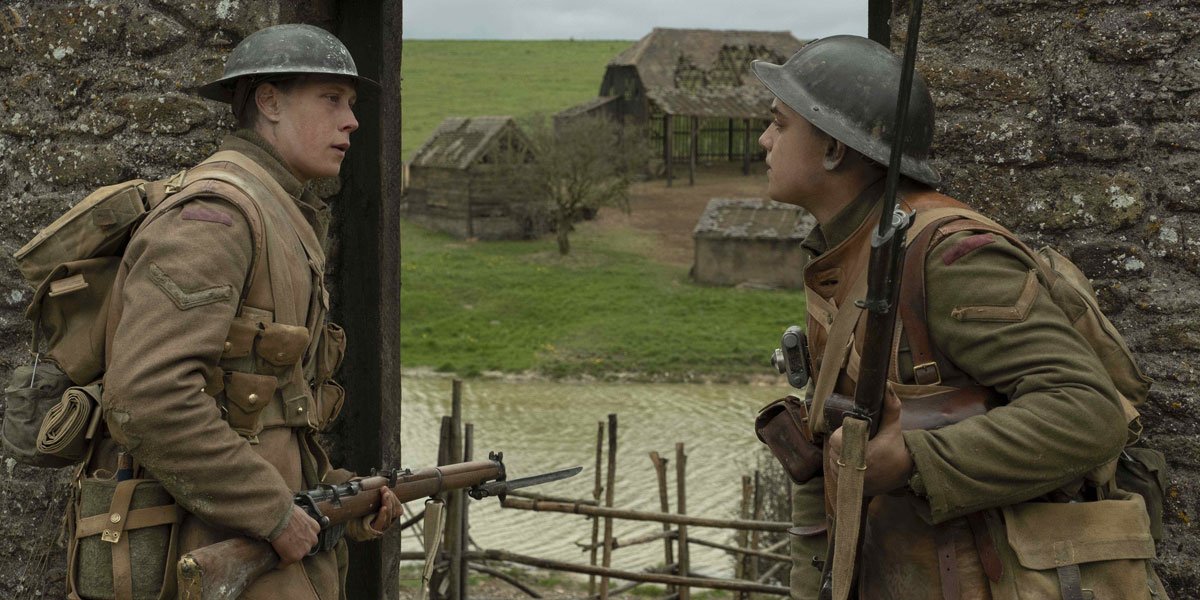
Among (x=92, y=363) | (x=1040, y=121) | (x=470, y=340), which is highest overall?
(x=1040, y=121)

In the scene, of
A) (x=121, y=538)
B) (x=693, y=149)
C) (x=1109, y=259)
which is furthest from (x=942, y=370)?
(x=693, y=149)

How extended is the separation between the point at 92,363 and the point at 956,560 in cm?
211

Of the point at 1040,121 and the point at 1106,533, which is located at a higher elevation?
the point at 1040,121

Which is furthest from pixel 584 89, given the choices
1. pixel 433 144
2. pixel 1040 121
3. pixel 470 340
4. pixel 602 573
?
pixel 1040 121

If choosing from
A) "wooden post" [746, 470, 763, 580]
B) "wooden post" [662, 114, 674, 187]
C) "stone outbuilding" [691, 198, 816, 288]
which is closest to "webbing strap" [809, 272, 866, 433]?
"wooden post" [746, 470, 763, 580]

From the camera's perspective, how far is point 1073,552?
2.59 metres

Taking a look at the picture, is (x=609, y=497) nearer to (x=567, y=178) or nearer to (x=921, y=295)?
(x=921, y=295)

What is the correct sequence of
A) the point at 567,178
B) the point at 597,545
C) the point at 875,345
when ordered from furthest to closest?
the point at 567,178 < the point at 597,545 < the point at 875,345

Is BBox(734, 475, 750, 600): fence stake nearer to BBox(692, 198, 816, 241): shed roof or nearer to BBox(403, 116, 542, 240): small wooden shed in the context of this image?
BBox(692, 198, 816, 241): shed roof

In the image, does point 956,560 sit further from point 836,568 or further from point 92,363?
point 92,363

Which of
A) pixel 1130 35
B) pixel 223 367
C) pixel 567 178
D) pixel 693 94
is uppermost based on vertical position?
pixel 1130 35

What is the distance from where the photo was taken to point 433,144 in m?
28.5

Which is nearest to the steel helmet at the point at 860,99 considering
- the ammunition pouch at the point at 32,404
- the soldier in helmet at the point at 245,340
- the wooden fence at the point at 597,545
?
the soldier in helmet at the point at 245,340

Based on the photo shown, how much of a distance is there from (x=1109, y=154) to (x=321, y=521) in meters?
2.44
